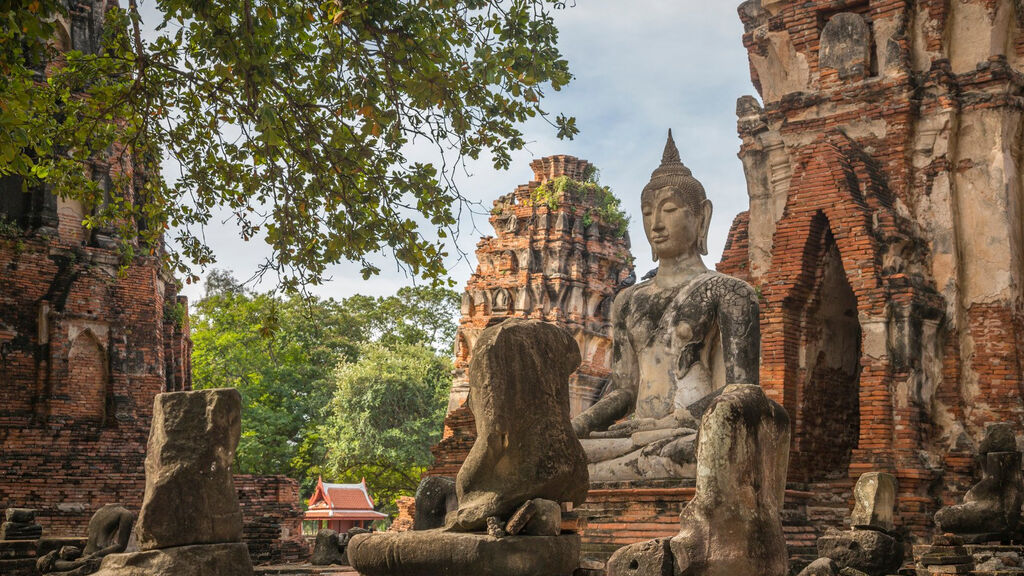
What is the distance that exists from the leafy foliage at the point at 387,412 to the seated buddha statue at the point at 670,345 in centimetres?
2404

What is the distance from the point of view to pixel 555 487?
5.45 m

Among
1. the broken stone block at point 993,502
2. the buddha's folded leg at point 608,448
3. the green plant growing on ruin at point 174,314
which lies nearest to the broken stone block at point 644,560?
the buddha's folded leg at point 608,448

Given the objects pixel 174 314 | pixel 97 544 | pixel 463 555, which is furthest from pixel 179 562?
pixel 174 314

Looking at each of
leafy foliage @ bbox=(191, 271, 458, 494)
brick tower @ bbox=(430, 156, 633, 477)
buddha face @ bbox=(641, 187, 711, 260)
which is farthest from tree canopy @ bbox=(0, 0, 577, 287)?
leafy foliage @ bbox=(191, 271, 458, 494)

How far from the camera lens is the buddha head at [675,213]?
9680 mm

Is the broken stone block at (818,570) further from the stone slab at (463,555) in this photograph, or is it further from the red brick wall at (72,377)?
the red brick wall at (72,377)

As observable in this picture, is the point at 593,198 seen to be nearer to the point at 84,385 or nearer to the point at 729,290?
the point at 84,385

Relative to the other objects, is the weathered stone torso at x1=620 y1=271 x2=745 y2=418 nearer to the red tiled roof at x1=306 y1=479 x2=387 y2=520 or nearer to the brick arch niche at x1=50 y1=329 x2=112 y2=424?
the brick arch niche at x1=50 y1=329 x2=112 y2=424

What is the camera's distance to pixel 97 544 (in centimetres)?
1105

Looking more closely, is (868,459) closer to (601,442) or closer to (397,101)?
(601,442)

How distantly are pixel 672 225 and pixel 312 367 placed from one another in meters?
30.3

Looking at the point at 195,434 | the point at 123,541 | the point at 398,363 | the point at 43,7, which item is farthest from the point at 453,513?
the point at 398,363

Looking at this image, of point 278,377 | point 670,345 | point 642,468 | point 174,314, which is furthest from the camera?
point 278,377

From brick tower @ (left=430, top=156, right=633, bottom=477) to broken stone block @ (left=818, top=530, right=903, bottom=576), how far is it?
1680 cm
